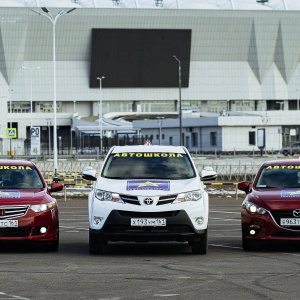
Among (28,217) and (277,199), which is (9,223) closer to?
(28,217)

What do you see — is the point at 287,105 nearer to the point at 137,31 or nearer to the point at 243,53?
the point at 243,53

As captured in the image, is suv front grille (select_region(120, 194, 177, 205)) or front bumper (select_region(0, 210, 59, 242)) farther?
front bumper (select_region(0, 210, 59, 242))

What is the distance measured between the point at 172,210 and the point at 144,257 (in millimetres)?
925

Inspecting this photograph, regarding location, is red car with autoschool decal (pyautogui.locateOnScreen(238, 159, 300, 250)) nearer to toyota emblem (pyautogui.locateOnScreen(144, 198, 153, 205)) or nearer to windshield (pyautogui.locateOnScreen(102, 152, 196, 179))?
windshield (pyautogui.locateOnScreen(102, 152, 196, 179))

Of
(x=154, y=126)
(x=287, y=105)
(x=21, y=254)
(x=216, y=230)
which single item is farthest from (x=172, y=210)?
(x=287, y=105)

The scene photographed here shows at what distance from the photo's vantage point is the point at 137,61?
13225 cm

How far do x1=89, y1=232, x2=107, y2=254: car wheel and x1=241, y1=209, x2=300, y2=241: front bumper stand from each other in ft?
8.06

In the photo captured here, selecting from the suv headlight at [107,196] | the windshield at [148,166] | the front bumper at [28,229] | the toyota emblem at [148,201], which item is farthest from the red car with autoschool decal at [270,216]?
the front bumper at [28,229]

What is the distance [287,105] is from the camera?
143 metres

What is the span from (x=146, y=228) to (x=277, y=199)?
242 centimetres

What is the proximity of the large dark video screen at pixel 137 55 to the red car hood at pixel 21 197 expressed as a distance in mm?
110317

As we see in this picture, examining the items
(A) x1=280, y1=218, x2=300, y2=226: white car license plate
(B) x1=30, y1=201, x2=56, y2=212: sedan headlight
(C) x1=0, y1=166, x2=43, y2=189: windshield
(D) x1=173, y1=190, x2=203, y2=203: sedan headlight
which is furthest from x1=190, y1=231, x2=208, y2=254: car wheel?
(C) x1=0, y1=166, x2=43, y2=189: windshield

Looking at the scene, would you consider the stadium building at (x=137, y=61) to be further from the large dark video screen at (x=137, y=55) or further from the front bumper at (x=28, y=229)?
the front bumper at (x=28, y=229)

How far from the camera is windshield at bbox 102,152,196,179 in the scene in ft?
63.5
